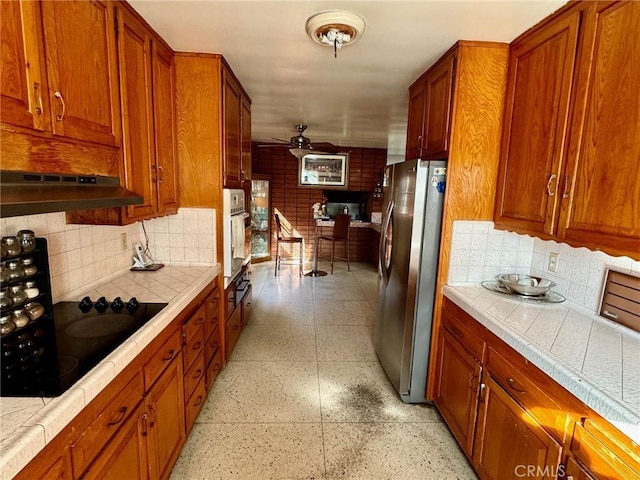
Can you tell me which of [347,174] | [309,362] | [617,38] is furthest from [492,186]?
[347,174]

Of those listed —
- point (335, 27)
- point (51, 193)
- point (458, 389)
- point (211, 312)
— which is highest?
point (335, 27)

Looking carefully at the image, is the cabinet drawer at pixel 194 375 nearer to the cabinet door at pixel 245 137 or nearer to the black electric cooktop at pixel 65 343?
the black electric cooktop at pixel 65 343

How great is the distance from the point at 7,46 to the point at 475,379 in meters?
2.25

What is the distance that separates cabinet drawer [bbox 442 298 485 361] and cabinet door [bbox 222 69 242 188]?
5.73 feet

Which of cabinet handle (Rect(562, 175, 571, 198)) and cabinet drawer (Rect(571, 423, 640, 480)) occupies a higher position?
cabinet handle (Rect(562, 175, 571, 198))

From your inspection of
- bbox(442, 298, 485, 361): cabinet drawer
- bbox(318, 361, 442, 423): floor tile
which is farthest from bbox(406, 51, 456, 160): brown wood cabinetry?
bbox(318, 361, 442, 423): floor tile

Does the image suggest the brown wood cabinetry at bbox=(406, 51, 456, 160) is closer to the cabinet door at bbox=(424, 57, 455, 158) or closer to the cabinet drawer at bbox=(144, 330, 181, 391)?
the cabinet door at bbox=(424, 57, 455, 158)

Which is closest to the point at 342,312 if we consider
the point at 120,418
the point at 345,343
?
the point at 345,343

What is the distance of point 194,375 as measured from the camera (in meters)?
1.94

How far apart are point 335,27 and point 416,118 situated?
1127mm

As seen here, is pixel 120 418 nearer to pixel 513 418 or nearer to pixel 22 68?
pixel 22 68

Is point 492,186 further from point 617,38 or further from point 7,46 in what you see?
point 7,46

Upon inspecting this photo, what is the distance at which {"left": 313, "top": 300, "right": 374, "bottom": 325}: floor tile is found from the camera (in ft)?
12.3

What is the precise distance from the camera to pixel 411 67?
228 centimetres
